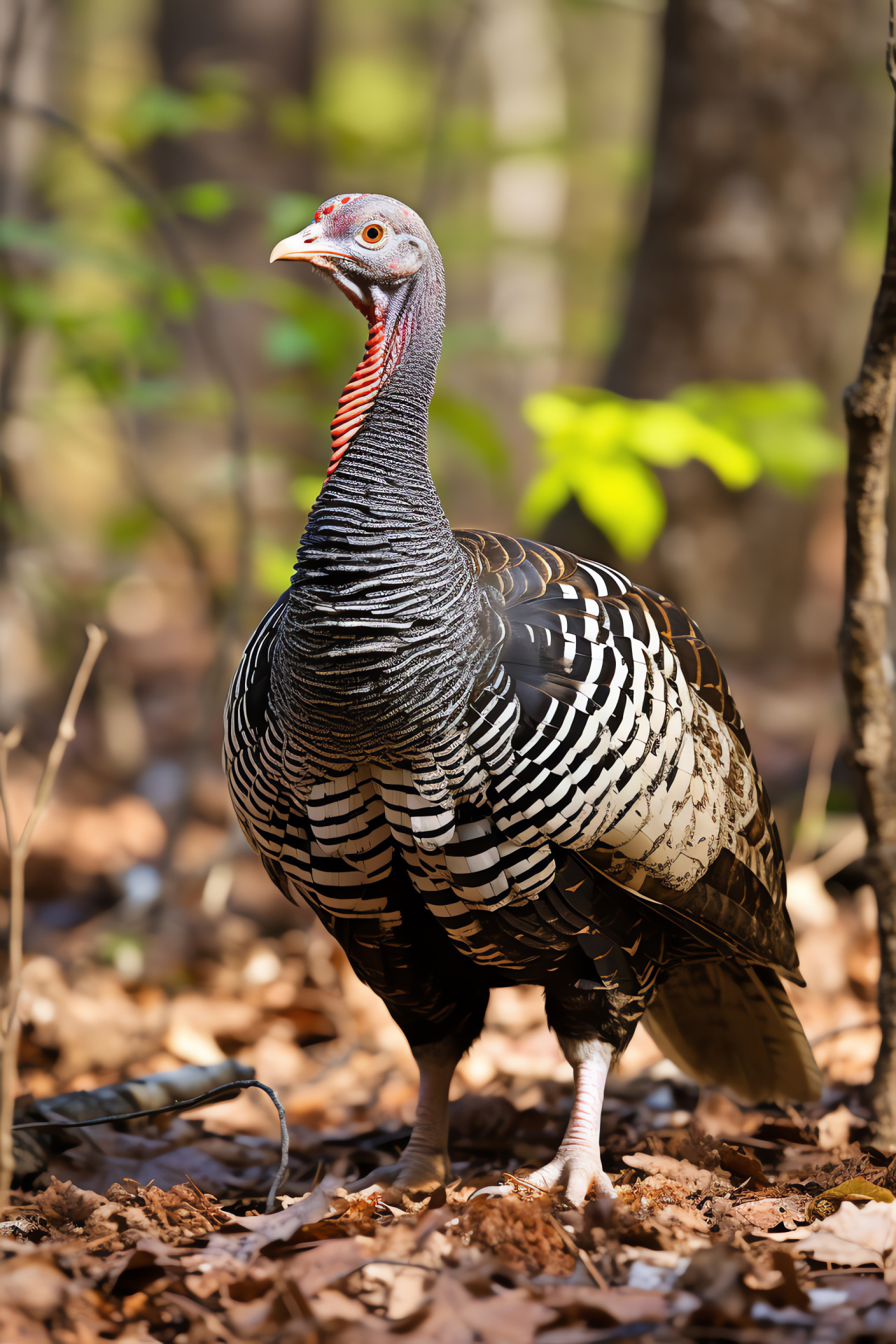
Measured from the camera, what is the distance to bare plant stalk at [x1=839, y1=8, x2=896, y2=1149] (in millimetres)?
2777

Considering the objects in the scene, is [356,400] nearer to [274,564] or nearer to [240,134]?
[274,564]

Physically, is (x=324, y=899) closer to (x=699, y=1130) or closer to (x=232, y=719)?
(x=232, y=719)

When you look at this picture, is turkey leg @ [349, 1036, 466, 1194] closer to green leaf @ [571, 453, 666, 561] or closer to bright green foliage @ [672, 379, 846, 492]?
green leaf @ [571, 453, 666, 561]

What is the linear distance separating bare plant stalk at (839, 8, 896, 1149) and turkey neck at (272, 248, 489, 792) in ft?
3.71

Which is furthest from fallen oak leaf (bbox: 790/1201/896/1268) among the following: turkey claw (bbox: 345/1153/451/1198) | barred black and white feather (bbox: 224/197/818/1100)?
turkey claw (bbox: 345/1153/451/1198)

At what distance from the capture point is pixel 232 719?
113 inches

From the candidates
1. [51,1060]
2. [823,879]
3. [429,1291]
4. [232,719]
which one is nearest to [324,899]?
[232,719]

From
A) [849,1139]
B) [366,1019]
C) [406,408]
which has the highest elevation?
[406,408]

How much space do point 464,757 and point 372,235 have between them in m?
1.28

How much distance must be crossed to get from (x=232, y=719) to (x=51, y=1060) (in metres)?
2.13

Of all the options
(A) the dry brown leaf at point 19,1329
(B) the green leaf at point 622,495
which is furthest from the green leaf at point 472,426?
(A) the dry brown leaf at point 19,1329

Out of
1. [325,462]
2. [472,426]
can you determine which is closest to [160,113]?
[472,426]

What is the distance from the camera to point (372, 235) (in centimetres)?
268

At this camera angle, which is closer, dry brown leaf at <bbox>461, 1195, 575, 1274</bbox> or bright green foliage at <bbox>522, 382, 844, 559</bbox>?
dry brown leaf at <bbox>461, 1195, 575, 1274</bbox>
